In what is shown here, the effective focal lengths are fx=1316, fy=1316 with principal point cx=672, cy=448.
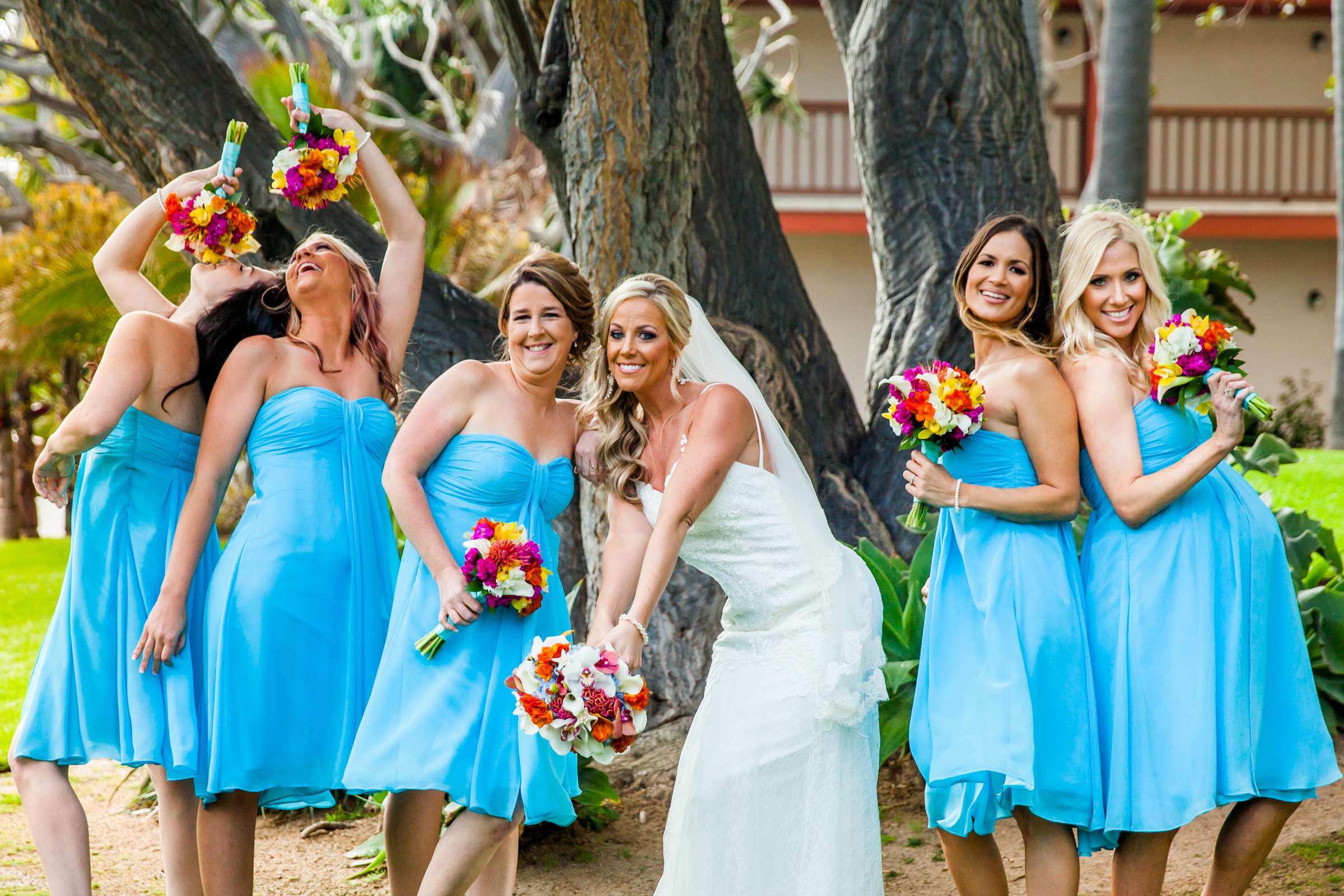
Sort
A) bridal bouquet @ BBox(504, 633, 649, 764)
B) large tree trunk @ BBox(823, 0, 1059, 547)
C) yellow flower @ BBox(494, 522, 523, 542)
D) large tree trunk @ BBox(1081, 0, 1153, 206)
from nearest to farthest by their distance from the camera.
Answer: bridal bouquet @ BBox(504, 633, 649, 764) → yellow flower @ BBox(494, 522, 523, 542) → large tree trunk @ BBox(823, 0, 1059, 547) → large tree trunk @ BBox(1081, 0, 1153, 206)

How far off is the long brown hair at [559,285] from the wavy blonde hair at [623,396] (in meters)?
0.06

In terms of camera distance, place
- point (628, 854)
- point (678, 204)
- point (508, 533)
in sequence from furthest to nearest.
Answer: point (678, 204), point (628, 854), point (508, 533)

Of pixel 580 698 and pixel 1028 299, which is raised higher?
pixel 1028 299

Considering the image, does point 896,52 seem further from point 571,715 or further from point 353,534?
point 571,715

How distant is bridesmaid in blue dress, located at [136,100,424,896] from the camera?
3547mm

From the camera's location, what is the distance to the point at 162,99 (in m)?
5.51

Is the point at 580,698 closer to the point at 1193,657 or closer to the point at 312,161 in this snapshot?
the point at 1193,657

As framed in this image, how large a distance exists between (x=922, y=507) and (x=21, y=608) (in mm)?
10854

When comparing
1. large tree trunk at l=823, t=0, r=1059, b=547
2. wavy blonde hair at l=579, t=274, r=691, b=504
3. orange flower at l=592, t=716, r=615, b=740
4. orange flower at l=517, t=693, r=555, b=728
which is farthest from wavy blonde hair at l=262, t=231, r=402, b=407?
large tree trunk at l=823, t=0, r=1059, b=547

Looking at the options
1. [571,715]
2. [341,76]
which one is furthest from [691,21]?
[341,76]

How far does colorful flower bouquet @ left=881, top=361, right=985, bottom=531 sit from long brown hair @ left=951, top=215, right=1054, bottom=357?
0.83ft

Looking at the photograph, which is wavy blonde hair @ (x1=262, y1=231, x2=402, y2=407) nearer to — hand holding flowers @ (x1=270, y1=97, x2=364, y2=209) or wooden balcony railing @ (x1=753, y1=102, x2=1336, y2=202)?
hand holding flowers @ (x1=270, y1=97, x2=364, y2=209)

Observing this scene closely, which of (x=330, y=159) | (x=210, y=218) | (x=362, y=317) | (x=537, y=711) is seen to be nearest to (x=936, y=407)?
(x=537, y=711)

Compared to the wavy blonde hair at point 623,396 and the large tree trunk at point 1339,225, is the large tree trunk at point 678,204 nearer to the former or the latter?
the wavy blonde hair at point 623,396
